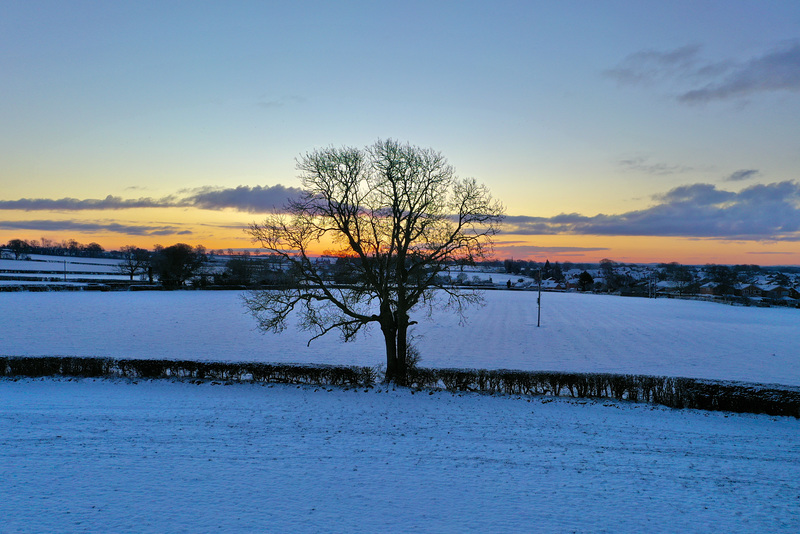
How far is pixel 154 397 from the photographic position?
1675 cm

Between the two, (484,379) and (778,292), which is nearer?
(484,379)

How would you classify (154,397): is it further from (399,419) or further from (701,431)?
(701,431)

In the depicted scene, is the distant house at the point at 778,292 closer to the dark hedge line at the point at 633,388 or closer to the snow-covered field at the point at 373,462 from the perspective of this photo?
the snow-covered field at the point at 373,462

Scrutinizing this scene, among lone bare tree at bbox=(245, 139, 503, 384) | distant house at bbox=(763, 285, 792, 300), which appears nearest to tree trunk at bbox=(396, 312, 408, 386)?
lone bare tree at bbox=(245, 139, 503, 384)

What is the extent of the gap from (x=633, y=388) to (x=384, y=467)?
11.9m

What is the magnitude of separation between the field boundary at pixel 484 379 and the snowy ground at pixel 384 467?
0.87 m

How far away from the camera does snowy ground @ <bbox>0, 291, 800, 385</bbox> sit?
25.9m

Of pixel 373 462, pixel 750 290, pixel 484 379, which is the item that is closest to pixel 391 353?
pixel 484 379

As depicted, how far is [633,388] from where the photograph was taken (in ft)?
58.6

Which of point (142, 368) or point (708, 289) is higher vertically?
point (142, 368)

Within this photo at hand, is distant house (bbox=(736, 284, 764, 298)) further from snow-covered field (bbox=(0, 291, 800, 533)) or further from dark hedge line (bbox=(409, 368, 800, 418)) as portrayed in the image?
dark hedge line (bbox=(409, 368, 800, 418))

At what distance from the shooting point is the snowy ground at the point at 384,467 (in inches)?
336

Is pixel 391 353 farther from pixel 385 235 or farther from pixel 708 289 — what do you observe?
pixel 708 289

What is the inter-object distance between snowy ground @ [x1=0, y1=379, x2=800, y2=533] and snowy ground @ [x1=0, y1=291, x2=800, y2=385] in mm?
9838
